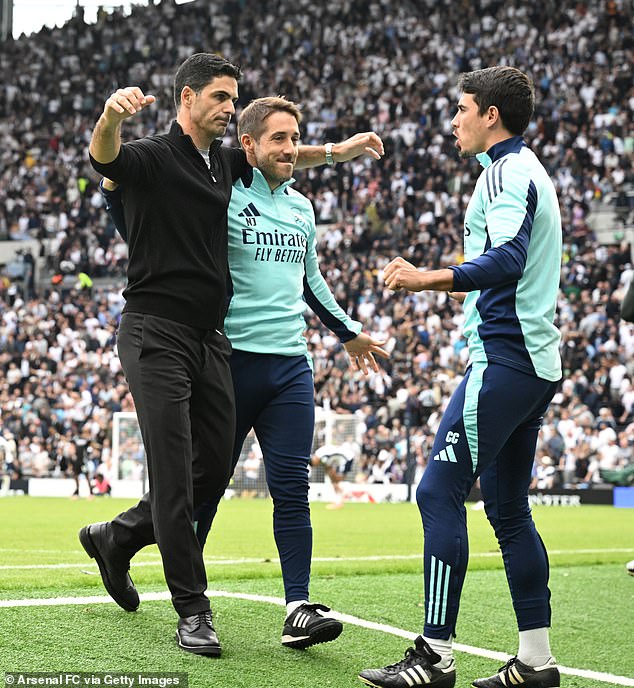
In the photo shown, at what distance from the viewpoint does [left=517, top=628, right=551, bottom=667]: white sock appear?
4258mm

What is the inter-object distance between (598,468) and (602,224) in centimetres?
752

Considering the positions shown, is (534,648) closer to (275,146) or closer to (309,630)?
(309,630)

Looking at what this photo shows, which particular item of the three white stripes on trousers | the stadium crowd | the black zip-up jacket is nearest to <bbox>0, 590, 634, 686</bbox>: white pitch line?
the three white stripes on trousers

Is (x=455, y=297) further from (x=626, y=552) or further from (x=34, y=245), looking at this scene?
(x=34, y=245)

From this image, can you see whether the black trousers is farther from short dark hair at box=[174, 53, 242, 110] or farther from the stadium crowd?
the stadium crowd

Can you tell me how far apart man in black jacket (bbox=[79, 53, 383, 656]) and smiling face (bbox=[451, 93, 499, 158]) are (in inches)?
43.5

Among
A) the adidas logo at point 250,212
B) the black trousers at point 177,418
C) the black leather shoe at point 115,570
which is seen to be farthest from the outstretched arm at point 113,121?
the black leather shoe at point 115,570

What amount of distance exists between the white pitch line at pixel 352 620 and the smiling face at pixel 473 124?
215 centimetres

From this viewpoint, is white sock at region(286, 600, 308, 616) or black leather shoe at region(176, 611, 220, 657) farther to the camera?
white sock at region(286, 600, 308, 616)

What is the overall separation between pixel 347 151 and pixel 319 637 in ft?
8.09

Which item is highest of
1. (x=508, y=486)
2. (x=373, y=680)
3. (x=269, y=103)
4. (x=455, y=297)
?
(x=269, y=103)

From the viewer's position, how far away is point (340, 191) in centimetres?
3034

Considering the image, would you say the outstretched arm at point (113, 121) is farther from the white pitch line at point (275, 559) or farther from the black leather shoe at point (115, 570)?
the white pitch line at point (275, 559)

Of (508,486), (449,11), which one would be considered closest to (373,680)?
(508,486)
